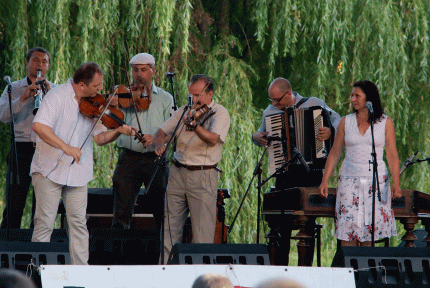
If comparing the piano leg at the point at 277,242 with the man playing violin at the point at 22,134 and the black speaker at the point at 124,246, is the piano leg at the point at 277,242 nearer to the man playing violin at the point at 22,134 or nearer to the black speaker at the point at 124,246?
the black speaker at the point at 124,246

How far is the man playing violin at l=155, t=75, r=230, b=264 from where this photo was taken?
487 cm

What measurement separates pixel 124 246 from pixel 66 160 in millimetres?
979

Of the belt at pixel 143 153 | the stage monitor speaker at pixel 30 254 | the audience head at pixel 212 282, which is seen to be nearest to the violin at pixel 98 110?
the belt at pixel 143 153

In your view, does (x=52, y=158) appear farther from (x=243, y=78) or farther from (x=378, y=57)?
(x=378, y=57)

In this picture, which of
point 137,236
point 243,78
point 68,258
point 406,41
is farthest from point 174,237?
point 406,41

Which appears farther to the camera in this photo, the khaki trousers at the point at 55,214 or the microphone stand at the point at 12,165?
the microphone stand at the point at 12,165

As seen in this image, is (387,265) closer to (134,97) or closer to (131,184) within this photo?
(131,184)

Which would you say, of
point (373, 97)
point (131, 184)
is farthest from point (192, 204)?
point (373, 97)

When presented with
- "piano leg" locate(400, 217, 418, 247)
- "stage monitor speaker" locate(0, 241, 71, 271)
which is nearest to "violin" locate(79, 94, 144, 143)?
"stage monitor speaker" locate(0, 241, 71, 271)

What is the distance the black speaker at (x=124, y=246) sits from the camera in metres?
4.94

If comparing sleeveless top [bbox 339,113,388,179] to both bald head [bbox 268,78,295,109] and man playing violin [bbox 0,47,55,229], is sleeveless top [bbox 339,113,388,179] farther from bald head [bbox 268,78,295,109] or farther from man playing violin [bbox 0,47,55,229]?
man playing violin [bbox 0,47,55,229]

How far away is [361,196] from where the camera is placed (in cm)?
467

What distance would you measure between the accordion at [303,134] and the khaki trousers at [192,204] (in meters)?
0.65

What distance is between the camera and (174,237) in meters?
4.97
